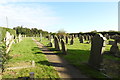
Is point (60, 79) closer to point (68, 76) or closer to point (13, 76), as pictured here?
point (68, 76)

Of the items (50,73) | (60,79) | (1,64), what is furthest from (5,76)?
(60,79)

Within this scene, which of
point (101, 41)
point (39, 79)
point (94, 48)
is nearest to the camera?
point (39, 79)

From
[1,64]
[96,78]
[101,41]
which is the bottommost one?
[96,78]

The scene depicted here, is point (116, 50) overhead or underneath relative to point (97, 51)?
underneath

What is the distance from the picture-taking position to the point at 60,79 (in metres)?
5.85

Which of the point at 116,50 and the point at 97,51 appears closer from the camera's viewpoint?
the point at 97,51

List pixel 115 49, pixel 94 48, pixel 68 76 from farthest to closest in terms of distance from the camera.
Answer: pixel 115 49 → pixel 94 48 → pixel 68 76

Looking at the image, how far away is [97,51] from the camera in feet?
26.4

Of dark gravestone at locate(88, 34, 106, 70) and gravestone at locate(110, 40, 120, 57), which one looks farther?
gravestone at locate(110, 40, 120, 57)

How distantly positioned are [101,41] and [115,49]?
5.55 meters

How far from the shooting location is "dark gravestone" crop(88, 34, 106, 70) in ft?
25.2

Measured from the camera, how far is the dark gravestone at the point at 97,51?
7676mm

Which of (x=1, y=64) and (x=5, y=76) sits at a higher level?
(x=1, y=64)

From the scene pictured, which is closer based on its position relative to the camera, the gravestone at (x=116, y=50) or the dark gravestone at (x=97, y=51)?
the dark gravestone at (x=97, y=51)
